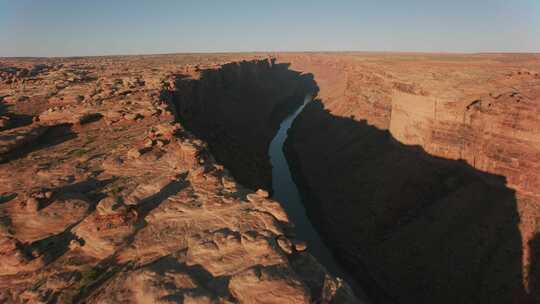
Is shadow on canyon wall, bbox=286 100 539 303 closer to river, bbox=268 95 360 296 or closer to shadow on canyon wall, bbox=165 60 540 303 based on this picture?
shadow on canyon wall, bbox=165 60 540 303

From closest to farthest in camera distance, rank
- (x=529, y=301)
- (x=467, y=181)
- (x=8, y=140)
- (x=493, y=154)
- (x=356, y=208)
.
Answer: (x=529, y=301) → (x=8, y=140) → (x=493, y=154) → (x=467, y=181) → (x=356, y=208)

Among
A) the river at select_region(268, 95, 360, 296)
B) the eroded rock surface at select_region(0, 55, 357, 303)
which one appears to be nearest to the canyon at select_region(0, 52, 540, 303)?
the eroded rock surface at select_region(0, 55, 357, 303)

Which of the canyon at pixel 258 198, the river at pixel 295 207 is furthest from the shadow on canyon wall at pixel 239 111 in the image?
the river at pixel 295 207

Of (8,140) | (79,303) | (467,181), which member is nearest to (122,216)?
(79,303)

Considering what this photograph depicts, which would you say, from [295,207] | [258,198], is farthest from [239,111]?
[258,198]

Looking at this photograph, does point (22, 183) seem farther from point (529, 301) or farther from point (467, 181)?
point (467, 181)

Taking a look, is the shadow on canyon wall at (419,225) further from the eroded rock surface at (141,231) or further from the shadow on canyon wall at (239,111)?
the eroded rock surface at (141,231)
